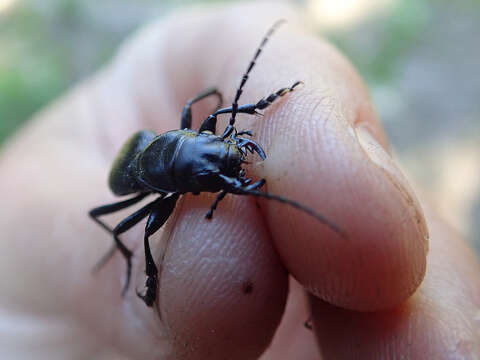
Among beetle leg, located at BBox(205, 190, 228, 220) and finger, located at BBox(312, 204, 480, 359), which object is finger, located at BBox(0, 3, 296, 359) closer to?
beetle leg, located at BBox(205, 190, 228, 220)

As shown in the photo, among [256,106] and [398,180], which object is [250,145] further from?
[398,180]

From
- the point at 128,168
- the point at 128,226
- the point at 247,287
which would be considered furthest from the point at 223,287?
the point at 128,168

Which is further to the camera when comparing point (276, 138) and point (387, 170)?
point (276, 138)

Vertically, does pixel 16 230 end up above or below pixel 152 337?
above

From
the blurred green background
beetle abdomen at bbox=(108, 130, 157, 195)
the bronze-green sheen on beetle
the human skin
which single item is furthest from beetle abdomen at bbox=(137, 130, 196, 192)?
the blurred green background

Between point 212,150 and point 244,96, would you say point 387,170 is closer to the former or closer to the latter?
point 212,150

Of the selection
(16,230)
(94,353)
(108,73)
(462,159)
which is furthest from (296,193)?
(462,159)

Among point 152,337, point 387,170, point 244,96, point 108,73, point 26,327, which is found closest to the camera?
point 387,170

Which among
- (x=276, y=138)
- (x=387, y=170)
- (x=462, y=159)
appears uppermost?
(x=276, y=138)
